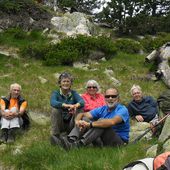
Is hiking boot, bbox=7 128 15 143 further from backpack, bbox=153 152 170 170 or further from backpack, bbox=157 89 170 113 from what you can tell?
backpack, bbox=153 152 170 170

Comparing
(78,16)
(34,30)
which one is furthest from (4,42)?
(78,16)

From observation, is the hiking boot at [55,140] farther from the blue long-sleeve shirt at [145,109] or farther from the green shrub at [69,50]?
the green shrub at [69,50]

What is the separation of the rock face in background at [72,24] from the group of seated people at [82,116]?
532 inches

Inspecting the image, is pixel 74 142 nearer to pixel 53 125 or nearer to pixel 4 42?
pixel 53 125

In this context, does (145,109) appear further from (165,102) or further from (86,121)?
(86,121)

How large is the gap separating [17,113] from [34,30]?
14018 millimetres

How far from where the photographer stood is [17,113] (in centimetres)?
920

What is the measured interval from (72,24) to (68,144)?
18.4 meters

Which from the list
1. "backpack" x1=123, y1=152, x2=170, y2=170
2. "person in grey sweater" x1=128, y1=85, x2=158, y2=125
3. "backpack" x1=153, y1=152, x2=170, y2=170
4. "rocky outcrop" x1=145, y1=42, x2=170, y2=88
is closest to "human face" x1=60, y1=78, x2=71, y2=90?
"person in grey sweater" x1=128, y1=85, x2=158, y2=125

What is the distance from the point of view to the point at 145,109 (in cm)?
1032

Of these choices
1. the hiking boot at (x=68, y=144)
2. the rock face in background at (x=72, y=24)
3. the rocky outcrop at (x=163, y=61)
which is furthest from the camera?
the rock face in background at (x=72, y=24)

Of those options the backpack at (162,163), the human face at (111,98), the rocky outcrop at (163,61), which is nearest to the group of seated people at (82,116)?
the human face at (111,98)

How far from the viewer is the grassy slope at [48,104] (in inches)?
260

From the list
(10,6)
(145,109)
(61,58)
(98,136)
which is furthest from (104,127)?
(10,6)
